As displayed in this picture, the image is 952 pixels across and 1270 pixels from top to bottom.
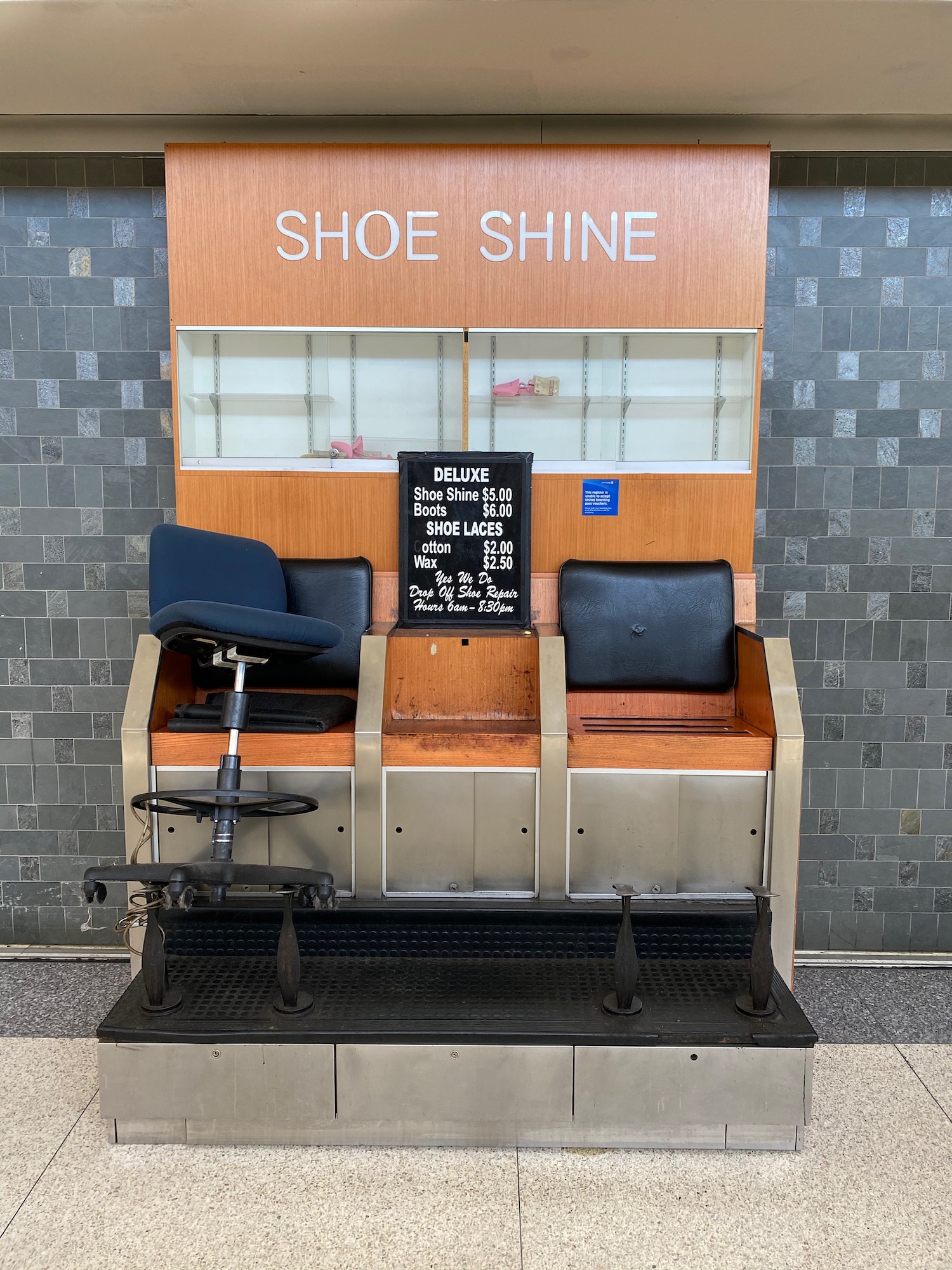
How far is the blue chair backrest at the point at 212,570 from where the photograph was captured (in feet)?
7.68

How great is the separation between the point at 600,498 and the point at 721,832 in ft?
3.91

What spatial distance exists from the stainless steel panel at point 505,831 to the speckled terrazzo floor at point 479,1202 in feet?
2.30

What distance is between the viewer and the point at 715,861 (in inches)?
97.7

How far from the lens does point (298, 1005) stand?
6.97 ft

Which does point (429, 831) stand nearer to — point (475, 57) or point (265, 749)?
point (265, 749)

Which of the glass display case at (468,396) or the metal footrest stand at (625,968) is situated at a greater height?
the glass display case at (468,396)

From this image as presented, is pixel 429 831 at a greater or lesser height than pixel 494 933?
greater

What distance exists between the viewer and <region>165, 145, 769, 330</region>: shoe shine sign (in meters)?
2.83

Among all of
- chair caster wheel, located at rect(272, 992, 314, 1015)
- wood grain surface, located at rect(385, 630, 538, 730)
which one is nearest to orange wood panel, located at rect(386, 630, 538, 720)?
wood grain surface, located at rect(385, 630, 538, 730)

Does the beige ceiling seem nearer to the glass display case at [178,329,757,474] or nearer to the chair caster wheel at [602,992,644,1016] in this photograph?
the glass display case at [178,329,757,474]

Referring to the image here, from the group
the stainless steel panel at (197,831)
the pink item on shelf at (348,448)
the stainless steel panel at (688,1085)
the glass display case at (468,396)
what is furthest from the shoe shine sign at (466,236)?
the stainless steel panel at (688,1085)

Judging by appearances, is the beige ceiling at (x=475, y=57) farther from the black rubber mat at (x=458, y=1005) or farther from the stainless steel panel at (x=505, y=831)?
the black rubber mat at (x=458, y=1005)

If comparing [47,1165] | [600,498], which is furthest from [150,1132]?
[600,498]

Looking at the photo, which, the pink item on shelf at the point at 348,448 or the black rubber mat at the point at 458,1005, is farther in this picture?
the pink item on shelf at the point at 348,448
